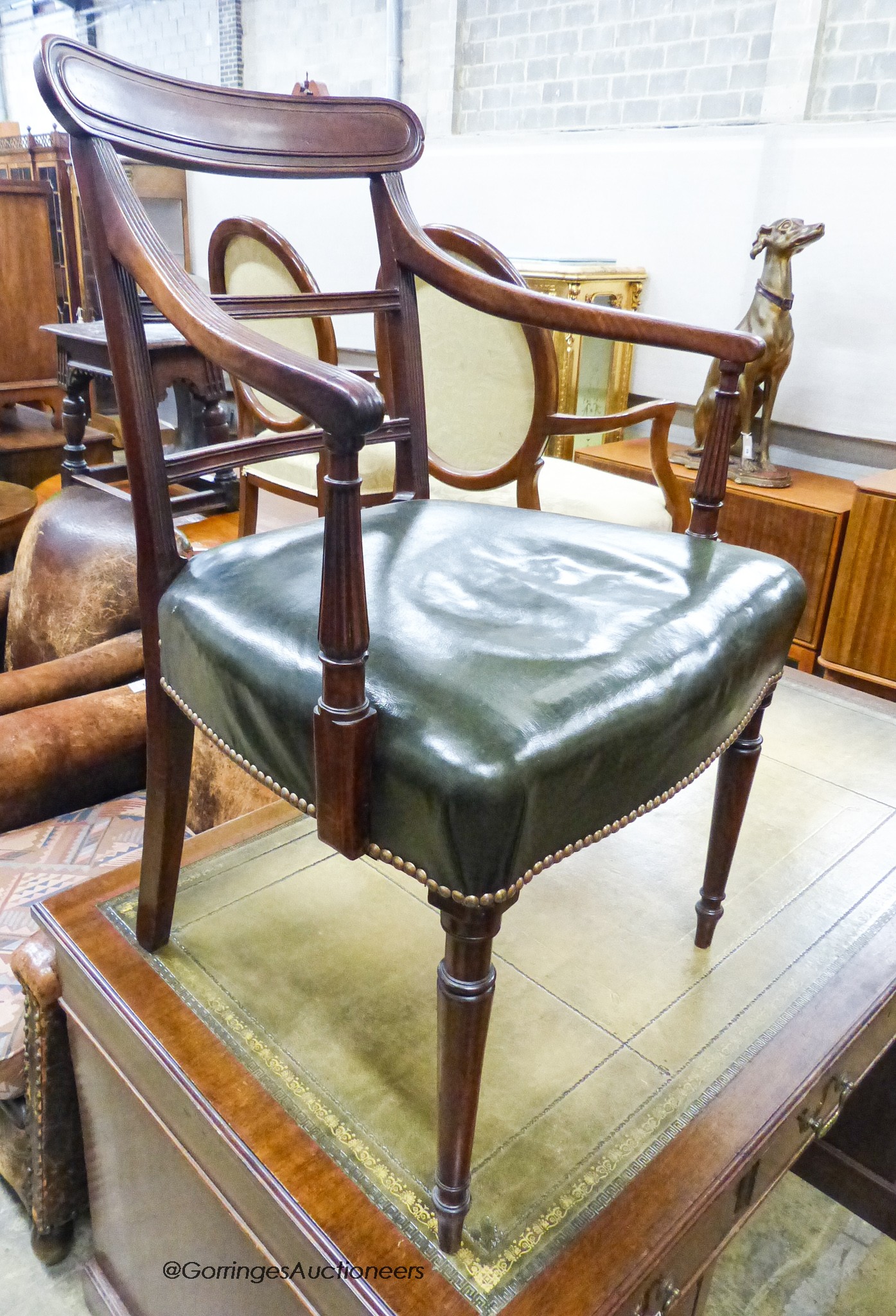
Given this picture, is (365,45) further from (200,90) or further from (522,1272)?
(522,1272)

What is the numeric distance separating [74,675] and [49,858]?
32cm

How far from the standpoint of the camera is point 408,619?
77 centimetres

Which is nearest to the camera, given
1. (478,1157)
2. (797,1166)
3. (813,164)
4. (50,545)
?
(478,1157)

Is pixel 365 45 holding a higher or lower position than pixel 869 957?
higher

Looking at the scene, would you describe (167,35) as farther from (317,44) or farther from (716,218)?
(716,218)

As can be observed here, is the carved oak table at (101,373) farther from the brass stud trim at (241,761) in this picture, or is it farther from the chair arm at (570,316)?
the brass stud trim at (241,761)

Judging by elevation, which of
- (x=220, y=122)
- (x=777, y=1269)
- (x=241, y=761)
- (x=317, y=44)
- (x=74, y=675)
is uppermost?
(x=317, y=44)

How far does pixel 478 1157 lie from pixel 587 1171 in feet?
0.32

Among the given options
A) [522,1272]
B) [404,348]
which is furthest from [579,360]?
[522,1272]

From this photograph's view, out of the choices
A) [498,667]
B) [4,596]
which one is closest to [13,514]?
[4,596]

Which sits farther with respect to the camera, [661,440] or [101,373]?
[101,373]

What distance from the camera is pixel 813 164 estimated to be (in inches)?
115

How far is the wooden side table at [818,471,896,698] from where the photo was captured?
2.44m

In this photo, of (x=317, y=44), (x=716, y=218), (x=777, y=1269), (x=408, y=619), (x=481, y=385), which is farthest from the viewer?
(x=317, y=44)
